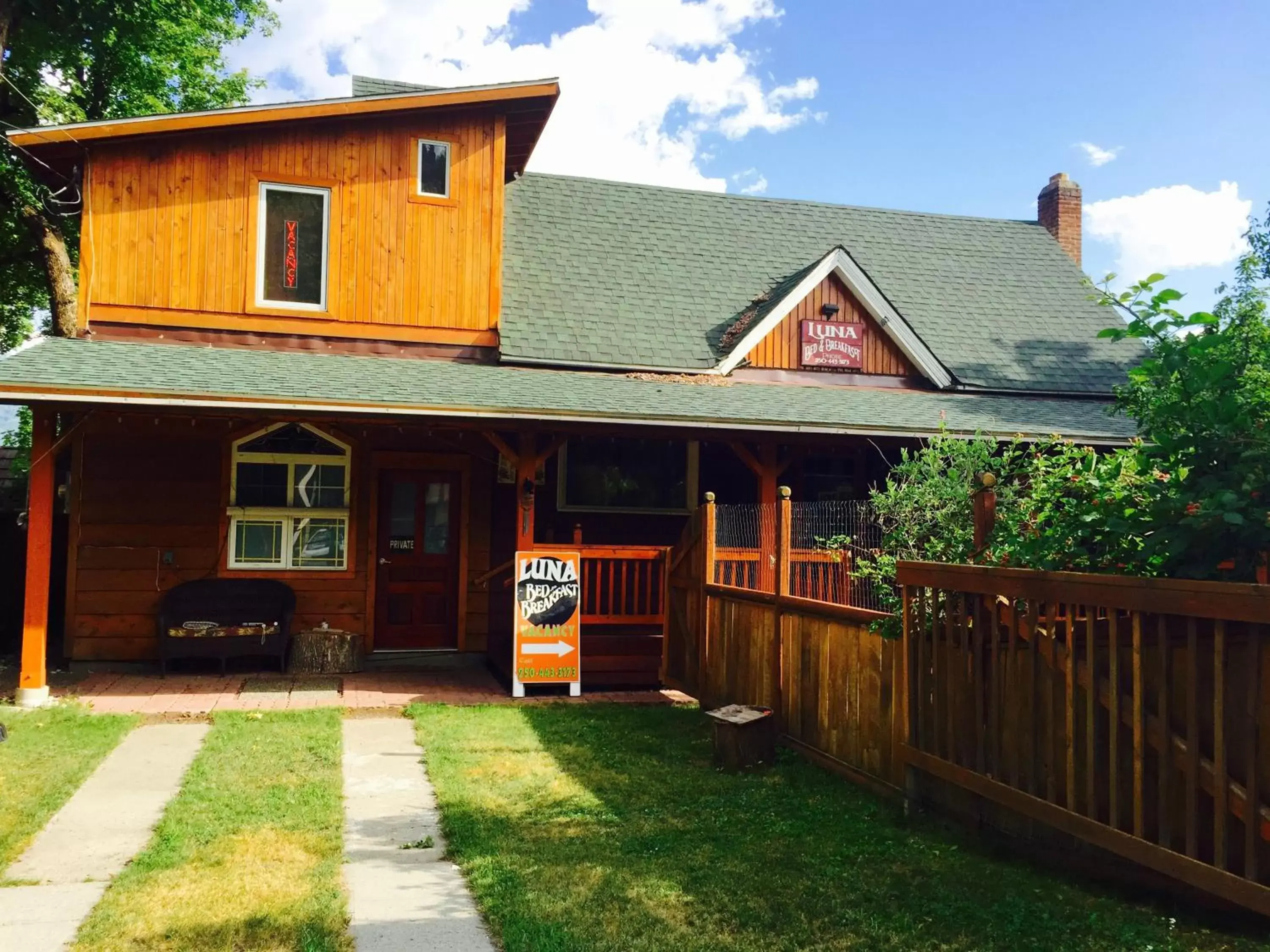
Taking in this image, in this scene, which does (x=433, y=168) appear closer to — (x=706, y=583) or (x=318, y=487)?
(x=318, y=487)

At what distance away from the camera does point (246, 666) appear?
10.5 metres

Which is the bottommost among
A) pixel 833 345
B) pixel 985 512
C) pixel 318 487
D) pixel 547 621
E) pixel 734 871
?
pixel 734 871

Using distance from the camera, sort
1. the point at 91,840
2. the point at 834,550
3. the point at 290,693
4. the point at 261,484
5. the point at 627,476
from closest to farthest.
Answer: the point at 91,840
the point at 834,550
the point at 290,693
the point at 261,484
the point at 627,476

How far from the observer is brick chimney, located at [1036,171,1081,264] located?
683 inches

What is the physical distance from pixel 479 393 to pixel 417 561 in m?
2.71

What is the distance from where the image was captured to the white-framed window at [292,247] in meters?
10.9

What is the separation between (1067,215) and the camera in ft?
57.1

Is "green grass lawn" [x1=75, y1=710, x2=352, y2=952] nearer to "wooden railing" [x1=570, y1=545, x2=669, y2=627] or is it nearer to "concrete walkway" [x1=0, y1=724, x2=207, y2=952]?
"concrete walkway" [x1=0, y1=724, x2=207, y2=952]

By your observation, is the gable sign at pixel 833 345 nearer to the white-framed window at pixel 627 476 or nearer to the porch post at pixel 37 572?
the white-framed window at pixel 627 476

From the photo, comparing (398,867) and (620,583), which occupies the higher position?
(620,583)

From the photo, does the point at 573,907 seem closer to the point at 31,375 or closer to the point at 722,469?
the point at 31,375

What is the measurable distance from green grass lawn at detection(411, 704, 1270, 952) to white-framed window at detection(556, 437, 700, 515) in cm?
498

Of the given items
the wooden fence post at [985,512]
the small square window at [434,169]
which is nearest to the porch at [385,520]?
the small square window at [434,169]

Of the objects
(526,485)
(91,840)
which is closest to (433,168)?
(526,485)
